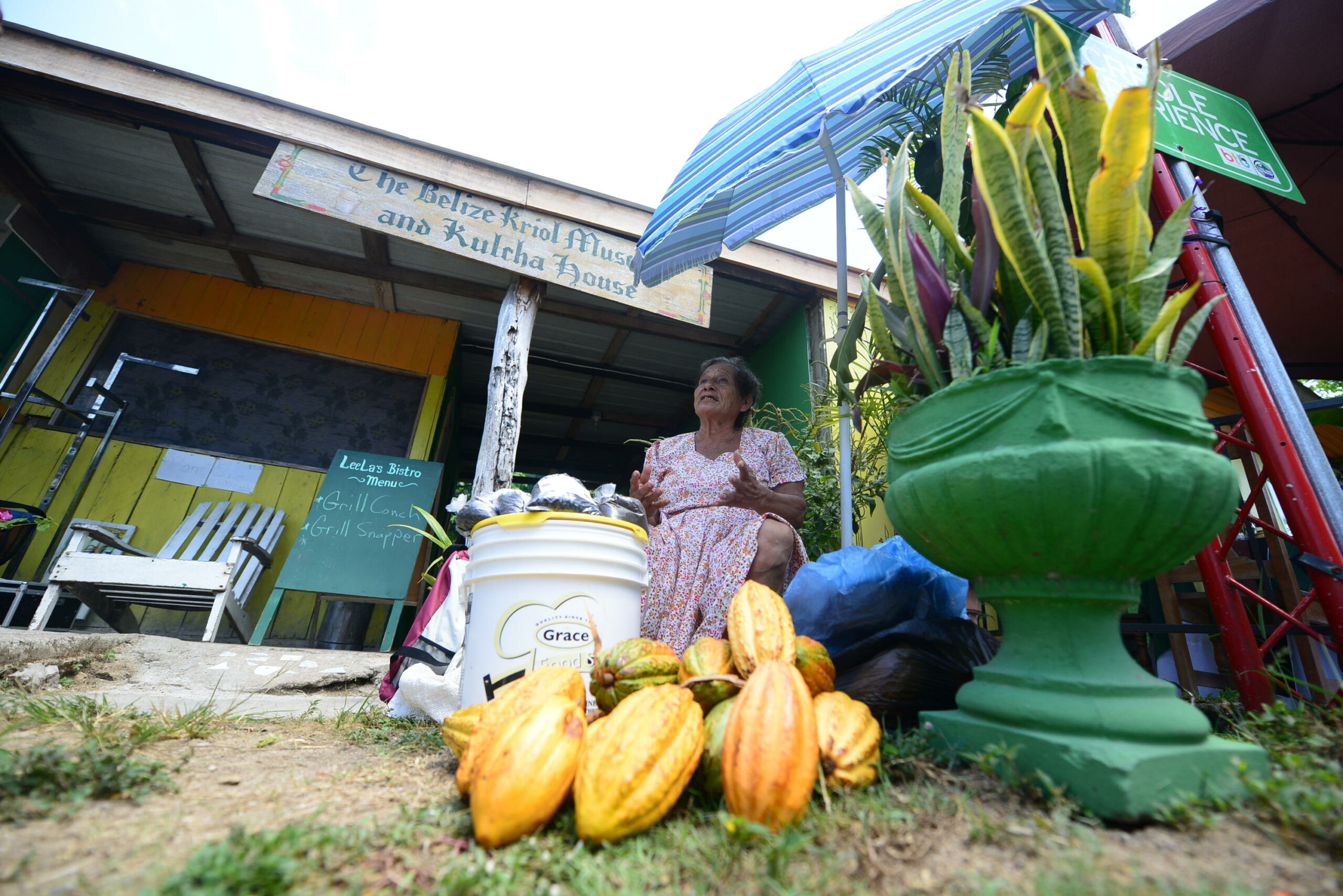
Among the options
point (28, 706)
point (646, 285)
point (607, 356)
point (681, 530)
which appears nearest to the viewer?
point (28, 706)

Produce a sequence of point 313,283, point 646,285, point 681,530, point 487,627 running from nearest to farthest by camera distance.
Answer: point 487,627 → point 681,530 → point 646,285 → point 313,283

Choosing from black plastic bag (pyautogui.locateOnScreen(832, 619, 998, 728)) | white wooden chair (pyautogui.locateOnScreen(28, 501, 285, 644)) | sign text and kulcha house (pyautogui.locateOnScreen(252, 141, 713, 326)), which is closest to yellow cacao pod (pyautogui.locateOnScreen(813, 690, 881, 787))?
black plastic bag (pyautogui.locateOnScreen(832, 619, 998, 728))

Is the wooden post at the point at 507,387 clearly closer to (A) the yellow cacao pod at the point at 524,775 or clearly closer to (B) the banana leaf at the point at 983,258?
(A) the yellow cacao pod at the point at 524,775

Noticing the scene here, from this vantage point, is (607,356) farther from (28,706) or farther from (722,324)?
(28,706)

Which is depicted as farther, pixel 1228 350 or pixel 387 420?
pixel 387 420

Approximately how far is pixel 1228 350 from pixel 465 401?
7122mm

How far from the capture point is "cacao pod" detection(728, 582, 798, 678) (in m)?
1.07

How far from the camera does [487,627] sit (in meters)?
1.52

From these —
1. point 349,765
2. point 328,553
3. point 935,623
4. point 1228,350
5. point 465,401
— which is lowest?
point 349,765

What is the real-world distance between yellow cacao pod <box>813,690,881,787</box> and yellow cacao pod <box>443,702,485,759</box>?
26.9 inches

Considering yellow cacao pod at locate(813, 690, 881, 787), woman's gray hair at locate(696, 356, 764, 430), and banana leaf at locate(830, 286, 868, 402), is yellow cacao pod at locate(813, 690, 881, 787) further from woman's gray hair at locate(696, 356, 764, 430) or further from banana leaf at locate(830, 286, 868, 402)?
woman's gray hair at locate(696, 356, 764, 430)

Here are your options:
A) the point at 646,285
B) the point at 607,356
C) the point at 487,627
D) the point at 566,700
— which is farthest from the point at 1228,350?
the point at 607,356

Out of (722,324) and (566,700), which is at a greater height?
(722,324)

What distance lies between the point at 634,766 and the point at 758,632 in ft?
1.26
